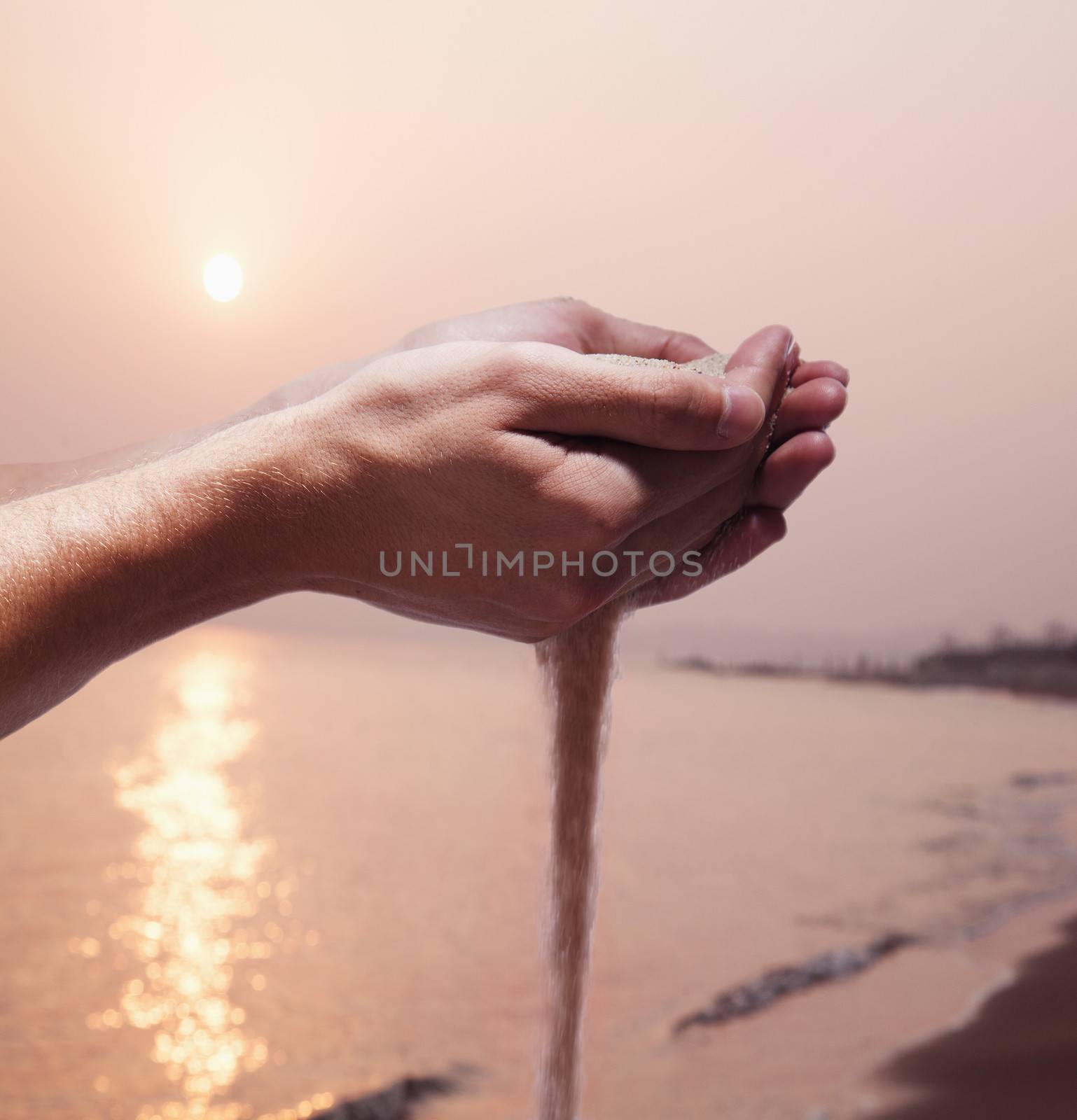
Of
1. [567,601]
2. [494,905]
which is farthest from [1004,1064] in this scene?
[567,601]

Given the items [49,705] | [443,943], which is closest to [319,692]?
[443,943]

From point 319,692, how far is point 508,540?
134 inches

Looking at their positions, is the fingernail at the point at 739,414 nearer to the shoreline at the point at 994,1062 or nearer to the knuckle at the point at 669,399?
the knuckle at the point at 669,399

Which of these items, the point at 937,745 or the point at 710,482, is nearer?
the point at 710,482

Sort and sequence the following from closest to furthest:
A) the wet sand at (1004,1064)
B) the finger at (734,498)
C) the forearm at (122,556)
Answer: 1. the forearm at (122,556)
2. the finger at (734,498)
3. the wet sand at (1004,1064)

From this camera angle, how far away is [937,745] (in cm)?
292

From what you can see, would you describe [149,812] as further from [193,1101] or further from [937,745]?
[937,745]

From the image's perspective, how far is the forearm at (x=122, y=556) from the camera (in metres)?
0.51

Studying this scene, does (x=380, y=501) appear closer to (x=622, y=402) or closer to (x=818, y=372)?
(x=622, y=402)

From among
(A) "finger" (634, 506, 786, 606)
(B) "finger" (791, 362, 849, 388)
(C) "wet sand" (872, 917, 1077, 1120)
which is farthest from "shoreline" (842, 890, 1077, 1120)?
(B) "finger" (791, 362, 849, 388)

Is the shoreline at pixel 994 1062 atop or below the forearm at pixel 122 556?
below

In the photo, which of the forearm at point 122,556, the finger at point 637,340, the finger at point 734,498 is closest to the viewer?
the forearm at point 122,556

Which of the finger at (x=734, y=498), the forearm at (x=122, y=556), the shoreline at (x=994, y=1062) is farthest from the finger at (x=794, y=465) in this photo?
the shoreline at (x=994, y=1062)

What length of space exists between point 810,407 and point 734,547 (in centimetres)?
11
